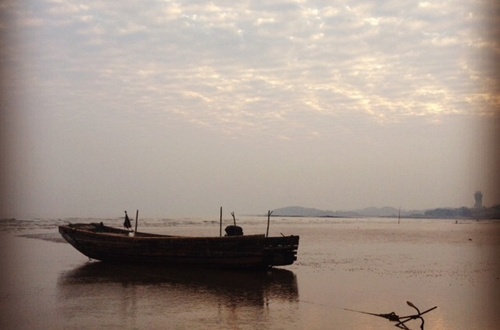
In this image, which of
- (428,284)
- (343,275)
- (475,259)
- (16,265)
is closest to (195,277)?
(343,275)

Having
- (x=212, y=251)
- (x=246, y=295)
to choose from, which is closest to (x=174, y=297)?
(x=246, y=295)

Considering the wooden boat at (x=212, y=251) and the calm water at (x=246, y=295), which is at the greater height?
the wooden boat at (x=212, y=251)

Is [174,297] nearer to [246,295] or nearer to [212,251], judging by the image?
[246,295]

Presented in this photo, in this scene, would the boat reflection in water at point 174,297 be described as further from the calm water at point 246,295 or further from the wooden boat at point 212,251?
the wooden boat at point 212,251

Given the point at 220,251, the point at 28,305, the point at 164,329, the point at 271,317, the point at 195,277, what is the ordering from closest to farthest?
the point at 164,329 < the point at 271,317 < the point at 28,305 < the point at 195,277 < the point at 220,251

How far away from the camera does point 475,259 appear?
27812mm

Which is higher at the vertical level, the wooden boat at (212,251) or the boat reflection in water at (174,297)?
the wooden boat at (212,251)

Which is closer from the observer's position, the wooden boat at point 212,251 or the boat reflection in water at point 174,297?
the boat reflection in water at point 174,297

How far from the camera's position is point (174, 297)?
14.7 meters

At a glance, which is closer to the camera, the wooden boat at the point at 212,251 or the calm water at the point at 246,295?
the calm water at the point at 246,295

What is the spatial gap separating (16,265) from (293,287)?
48.5 ft

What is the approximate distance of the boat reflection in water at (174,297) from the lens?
38.9 feet

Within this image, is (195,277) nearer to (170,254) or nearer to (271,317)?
(170,254)

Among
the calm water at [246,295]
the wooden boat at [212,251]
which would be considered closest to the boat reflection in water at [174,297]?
the calm water at [246,295]
